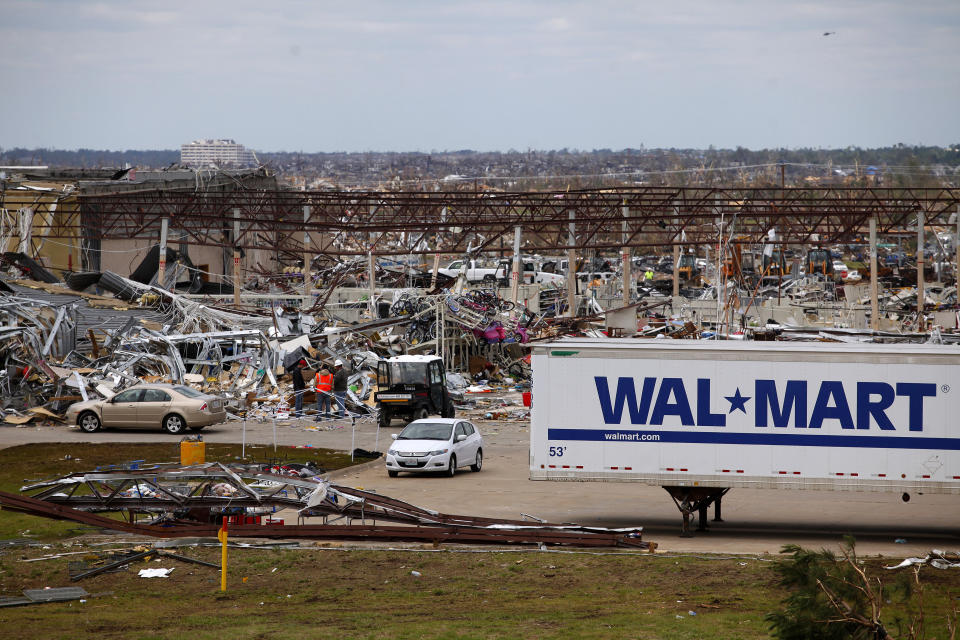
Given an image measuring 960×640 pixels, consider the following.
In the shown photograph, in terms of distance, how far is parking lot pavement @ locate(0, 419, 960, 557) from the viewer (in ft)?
55.8

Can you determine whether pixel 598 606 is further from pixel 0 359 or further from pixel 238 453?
pixel 0 359

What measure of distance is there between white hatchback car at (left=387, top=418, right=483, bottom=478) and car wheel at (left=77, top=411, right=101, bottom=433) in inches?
419

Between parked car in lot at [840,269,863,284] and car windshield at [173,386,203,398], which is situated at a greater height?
parked car in lot at [840,269,863,284]

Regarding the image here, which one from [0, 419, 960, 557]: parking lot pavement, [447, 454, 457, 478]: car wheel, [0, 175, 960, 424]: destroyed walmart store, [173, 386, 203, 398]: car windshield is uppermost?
[0, 175, 960, 424]: destroyed walmart store

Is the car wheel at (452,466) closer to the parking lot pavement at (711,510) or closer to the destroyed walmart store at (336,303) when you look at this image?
the parking lot pavement at (711,510)

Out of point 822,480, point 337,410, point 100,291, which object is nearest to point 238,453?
point 337,410

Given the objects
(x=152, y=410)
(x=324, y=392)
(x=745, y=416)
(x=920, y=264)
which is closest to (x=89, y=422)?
(x=152, y=410)

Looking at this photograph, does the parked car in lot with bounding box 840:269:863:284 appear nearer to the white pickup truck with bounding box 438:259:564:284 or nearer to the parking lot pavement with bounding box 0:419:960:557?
the white pickup truck with bounding box 438:259:564:284

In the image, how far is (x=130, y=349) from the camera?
36.7 metres

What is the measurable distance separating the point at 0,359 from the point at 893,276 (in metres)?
60.2

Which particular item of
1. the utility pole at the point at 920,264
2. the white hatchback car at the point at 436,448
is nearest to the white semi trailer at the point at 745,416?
the white hatchback car at the point at 436,448

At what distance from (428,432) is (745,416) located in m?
8.30

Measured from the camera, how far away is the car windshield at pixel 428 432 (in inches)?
923

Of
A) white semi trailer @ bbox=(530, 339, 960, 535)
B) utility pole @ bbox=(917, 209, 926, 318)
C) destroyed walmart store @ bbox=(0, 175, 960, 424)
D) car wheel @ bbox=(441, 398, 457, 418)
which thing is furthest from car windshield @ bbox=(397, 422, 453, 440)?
utility pole @ bbox=(917, 209, 926, 318)
